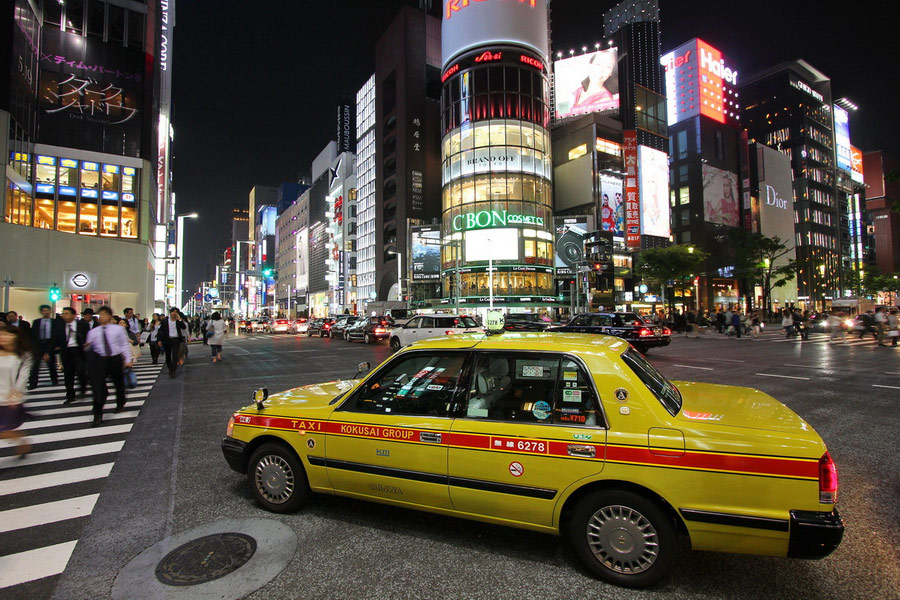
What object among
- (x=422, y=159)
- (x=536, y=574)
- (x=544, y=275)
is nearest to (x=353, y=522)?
(x=536, y=574)

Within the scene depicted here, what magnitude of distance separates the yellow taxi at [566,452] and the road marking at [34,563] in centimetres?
126

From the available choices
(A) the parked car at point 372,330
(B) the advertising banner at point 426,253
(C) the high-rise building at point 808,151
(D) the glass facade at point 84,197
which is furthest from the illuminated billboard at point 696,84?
(D) the glass facade at point 84,197

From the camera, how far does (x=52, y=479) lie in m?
4.78

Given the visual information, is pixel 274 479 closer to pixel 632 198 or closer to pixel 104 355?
pixel 104 355

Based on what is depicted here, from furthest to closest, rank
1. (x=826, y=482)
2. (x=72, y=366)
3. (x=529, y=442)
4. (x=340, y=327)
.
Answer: (x=340, y=327) → (x=72, y=366) → (x=529, y=442) → (x=826, y=482)

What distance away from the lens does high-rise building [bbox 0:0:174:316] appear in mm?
22906

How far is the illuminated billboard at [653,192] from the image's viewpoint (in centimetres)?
6912

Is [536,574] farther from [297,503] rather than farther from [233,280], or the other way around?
[233,280]

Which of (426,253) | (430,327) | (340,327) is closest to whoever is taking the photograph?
(430,327)

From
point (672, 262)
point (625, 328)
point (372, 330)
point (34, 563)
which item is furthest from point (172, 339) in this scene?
point (672, 262)

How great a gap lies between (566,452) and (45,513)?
4.82 meters

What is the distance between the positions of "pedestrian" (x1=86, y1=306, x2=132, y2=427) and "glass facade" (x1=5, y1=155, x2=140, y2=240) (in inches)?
1055

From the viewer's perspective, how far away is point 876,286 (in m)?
79.9

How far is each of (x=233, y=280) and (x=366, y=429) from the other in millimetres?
192407
